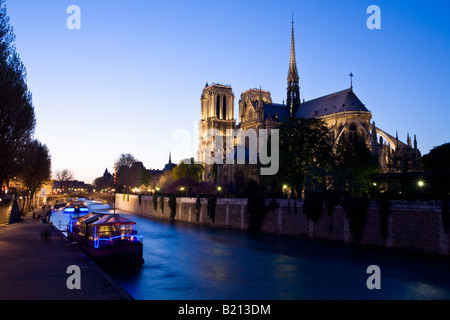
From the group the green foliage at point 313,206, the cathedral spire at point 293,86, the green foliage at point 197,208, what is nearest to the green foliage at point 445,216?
the green foliage at point 313,206

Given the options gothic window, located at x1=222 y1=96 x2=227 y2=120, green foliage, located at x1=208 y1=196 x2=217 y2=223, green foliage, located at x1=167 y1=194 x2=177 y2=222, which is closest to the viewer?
green foliage, located at x1=208 y1=196 x2=217 y2=223

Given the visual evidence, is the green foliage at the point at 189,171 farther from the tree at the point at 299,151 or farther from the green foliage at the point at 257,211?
the green foliage at the point at 257,211

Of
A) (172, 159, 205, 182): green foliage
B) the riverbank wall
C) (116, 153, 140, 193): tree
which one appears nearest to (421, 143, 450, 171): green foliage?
the riverbank wall

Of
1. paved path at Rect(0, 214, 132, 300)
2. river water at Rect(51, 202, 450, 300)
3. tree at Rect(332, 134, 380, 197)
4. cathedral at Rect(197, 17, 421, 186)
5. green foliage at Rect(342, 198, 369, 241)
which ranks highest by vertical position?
cathedral at Rect(197, 17, 421, 186)

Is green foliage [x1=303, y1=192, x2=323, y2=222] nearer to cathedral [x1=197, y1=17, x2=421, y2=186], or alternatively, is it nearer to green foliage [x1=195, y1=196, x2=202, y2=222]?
cathedral [x1=197, y1=17, x2=421, y2=186]

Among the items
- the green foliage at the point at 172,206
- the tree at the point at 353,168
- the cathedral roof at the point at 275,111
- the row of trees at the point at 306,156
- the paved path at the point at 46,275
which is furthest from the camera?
the cathedral roof at the point at 275,111

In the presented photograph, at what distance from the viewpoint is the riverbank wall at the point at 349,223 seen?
28.1 meters

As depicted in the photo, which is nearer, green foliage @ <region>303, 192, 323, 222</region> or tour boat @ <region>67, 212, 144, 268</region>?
tour boat @ <region>67, 212, 144, 268</region>

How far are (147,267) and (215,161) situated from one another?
63599mm

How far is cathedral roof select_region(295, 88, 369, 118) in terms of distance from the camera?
249 ft

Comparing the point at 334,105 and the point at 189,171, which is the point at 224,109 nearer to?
the point at 189,171

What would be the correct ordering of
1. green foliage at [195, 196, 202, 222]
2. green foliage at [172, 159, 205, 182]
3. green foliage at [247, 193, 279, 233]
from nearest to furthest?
green foliage at [247, 193, 279, 233]
green foliage at [195, 196, 202, 222]
green foliage at [172, 159, 205, 182]
